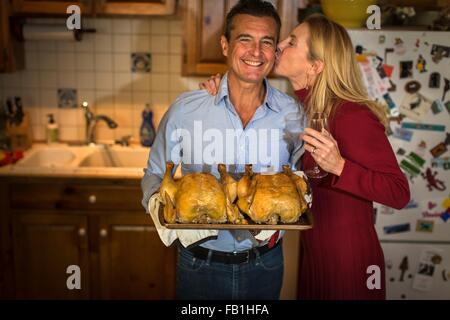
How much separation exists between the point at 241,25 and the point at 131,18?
3.82 ft

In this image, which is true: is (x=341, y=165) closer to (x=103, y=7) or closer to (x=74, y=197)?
(x=74, y=197)

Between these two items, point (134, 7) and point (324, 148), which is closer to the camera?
point (324, 148)

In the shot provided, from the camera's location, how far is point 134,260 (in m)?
2.38

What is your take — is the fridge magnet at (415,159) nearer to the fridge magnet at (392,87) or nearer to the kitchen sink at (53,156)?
the fridge magnet at (392,87)

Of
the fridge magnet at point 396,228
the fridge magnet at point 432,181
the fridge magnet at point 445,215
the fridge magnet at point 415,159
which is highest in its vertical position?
the fridge magnet at point 415,159

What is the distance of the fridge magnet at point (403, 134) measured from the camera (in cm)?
219

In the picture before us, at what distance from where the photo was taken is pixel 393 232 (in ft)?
7.49

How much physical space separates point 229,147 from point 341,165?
0.35 meters

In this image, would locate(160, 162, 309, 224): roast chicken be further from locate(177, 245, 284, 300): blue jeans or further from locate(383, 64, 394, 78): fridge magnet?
locate(383, 64, 394, 78): fridge magnet

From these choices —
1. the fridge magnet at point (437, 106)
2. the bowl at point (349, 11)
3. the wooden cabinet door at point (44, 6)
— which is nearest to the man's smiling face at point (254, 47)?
the bowl at point (349, 11)

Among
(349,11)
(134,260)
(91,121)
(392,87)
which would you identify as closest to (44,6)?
(91,121)

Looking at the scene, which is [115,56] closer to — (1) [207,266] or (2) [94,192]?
(2) [94,192]

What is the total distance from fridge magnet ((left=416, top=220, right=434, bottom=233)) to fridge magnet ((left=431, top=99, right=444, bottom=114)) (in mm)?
445

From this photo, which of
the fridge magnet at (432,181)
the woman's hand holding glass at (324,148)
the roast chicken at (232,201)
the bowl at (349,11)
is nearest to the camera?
the roast chicken at (232,201)
